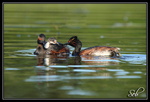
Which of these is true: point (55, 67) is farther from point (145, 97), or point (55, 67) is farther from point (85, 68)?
point (145, 97)

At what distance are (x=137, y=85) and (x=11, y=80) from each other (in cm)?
306

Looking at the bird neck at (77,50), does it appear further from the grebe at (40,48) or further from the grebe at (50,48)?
the grebe at (40,48)

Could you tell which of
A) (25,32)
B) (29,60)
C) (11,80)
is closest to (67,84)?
(11,80)

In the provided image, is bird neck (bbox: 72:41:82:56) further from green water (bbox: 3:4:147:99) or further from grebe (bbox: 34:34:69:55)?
green water (bbox: 3:4:147:99)

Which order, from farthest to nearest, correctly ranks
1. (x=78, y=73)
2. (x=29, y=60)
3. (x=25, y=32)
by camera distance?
(x=25, y=32)
(x=29, y=60)
(x=78, y=73)

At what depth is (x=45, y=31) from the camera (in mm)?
22547

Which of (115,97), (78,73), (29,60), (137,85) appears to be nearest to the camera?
(115,97)

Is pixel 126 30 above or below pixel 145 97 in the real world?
above
